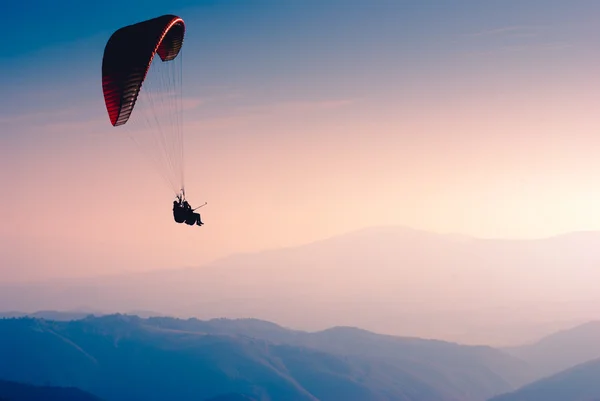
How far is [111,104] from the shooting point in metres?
63.4

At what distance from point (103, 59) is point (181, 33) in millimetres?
10512

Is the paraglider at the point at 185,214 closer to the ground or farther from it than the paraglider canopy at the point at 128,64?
closer to the ground

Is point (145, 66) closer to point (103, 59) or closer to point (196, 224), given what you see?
point (103, 59)

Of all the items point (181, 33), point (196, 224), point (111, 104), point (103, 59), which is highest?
point (181, 33)

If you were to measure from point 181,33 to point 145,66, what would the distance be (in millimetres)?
12331

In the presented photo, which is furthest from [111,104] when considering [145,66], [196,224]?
[196,224]

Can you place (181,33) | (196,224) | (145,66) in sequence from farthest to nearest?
(181,33), (196,224), (145,66)

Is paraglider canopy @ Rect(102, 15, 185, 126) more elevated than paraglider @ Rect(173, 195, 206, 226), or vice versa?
paraglider canopy @ Rect(102, 15, 185, 126)

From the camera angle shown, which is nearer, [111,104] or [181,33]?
[111,104]

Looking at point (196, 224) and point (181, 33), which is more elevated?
point (181, 33)

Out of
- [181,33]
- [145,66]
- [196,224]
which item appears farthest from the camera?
[181,33]

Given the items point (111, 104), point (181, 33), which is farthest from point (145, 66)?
point (181, 33)

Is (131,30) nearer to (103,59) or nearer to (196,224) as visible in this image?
(103,59)

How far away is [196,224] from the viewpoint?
67.4 m
